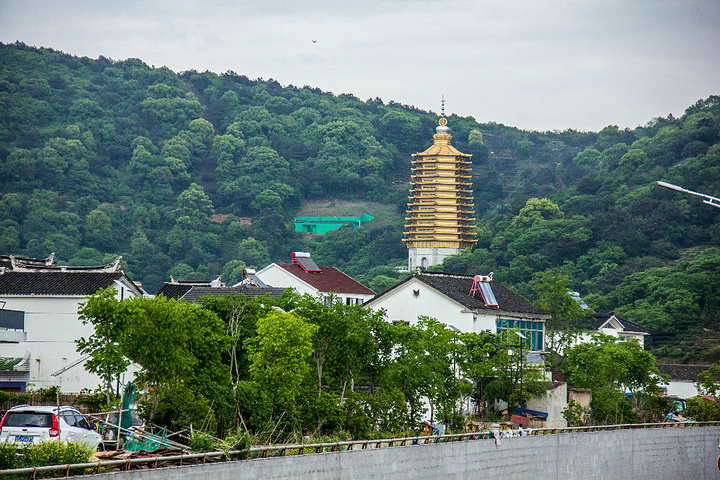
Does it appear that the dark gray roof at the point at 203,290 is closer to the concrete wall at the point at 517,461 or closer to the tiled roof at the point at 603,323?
the concrete wall at the point at 517,461

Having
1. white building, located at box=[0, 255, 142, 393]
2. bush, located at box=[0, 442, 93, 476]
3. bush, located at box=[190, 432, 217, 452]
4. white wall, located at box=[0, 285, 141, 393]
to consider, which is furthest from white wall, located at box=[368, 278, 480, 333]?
bush, located at box=[0, 442, 93, 476]

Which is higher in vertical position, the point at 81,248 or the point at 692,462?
the point at 81,248

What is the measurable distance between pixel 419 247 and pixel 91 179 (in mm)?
Answer: 67905

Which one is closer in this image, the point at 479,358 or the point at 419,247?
the point at 479,358

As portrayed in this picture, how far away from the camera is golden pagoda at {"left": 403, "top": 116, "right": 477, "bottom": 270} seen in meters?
160

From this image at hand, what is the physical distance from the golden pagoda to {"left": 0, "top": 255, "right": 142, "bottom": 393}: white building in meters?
105

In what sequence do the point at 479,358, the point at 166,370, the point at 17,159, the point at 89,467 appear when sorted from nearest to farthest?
1. the point at 89,467
2. the point at 166,370
3. the point at 479,358
4. the point at 17,159

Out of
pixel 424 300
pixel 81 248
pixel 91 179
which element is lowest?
pixel 424 300

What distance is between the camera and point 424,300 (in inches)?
2448

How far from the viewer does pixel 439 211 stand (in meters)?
165

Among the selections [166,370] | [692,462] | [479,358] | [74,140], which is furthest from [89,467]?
[74,140]

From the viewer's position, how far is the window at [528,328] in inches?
2431

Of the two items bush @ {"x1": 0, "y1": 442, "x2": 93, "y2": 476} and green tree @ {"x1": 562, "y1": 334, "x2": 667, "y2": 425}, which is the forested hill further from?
bush @ {"x1": 0, "y1": 442, "x2": 93, "y2": 476}

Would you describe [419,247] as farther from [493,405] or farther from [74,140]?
[493,405]
